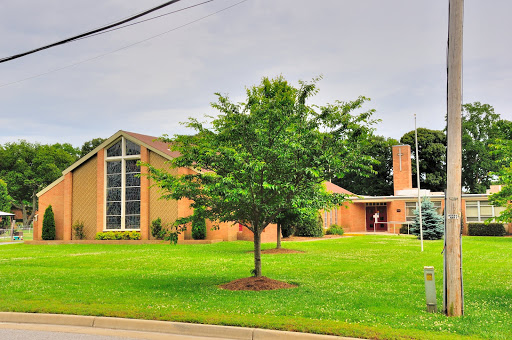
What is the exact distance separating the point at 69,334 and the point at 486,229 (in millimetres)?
39972

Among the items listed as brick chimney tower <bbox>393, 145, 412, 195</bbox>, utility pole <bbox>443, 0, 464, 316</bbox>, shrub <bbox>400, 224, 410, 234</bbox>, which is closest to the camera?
utility pole <bbox>443, 0, 464, 316</bbox>

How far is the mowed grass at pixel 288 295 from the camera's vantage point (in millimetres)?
8641

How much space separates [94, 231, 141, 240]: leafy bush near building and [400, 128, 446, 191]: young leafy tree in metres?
40.0

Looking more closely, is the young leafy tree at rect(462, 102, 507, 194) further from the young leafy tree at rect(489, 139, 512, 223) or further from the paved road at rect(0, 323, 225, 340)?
the paved road at rect(0, 323, 225, 340)

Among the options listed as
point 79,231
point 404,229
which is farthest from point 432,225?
point 79,231

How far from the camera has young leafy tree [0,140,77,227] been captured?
72.4 meters

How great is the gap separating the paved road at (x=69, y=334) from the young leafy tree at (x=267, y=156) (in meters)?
4.02

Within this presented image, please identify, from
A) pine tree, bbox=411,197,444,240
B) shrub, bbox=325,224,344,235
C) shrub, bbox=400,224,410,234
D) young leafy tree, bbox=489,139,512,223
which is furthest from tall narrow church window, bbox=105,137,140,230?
young leafy tree, bbox=489,139,512,223

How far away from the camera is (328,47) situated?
683 inches

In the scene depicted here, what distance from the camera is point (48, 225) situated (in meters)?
36.9

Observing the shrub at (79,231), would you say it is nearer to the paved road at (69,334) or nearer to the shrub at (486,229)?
the paved road at (69,334)

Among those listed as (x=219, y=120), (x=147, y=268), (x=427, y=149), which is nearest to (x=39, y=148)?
(x=427, y=149)

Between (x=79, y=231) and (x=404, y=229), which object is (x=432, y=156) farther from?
(x=79, y=231)

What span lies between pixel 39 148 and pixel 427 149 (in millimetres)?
54920
